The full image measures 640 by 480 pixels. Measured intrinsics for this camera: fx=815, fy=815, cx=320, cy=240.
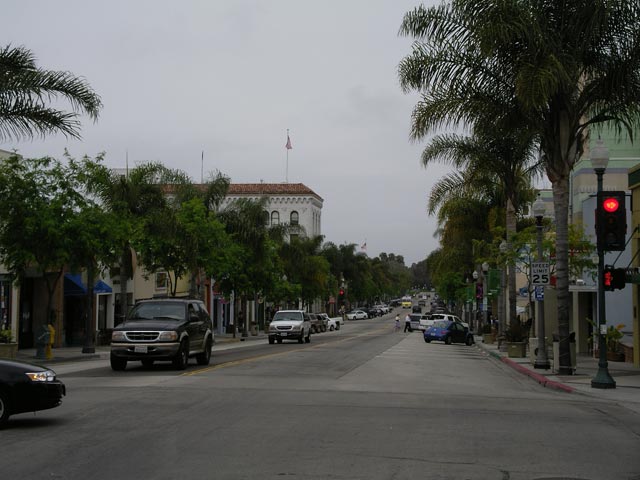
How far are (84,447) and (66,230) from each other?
19367 mm

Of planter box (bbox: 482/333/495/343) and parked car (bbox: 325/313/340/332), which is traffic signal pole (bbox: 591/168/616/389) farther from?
parked car (bbox: 325/313/340/332)

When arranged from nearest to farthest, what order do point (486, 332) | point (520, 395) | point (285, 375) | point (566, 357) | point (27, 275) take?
point (520, 395)
point (285, 375)
point (566, 357)
point (27, 275)
point (486, 332)

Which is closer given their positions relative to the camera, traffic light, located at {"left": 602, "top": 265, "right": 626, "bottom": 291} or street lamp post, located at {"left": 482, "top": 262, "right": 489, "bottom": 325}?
traffic light, located at {"left": 602, "top": 265, "right": 626, "bottom": 291}

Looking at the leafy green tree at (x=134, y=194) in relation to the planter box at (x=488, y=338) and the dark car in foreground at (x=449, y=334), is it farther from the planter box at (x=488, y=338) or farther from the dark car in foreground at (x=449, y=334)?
the planter box at (x=488, y=338)

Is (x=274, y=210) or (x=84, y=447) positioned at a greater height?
(x=274, y=210)

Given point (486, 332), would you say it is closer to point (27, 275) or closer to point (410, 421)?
point (27, 275)

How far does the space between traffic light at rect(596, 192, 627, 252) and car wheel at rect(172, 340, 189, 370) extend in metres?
10.8

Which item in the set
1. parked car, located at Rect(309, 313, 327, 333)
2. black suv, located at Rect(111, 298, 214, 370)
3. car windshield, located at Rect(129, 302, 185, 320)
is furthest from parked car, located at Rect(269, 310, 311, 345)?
parked car, located at Rect(309, 313, 327, 333)

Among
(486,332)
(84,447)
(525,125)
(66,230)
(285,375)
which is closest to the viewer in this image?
(84,447)

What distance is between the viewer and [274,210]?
10862cm

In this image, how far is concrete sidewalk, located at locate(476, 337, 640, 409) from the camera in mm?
17625

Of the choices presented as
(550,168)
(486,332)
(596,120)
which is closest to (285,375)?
(550,168)

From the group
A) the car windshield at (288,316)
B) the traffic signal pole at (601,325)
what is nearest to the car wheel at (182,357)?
the traffic signal pole at (601,325)

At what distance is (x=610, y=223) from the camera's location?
711 inches
